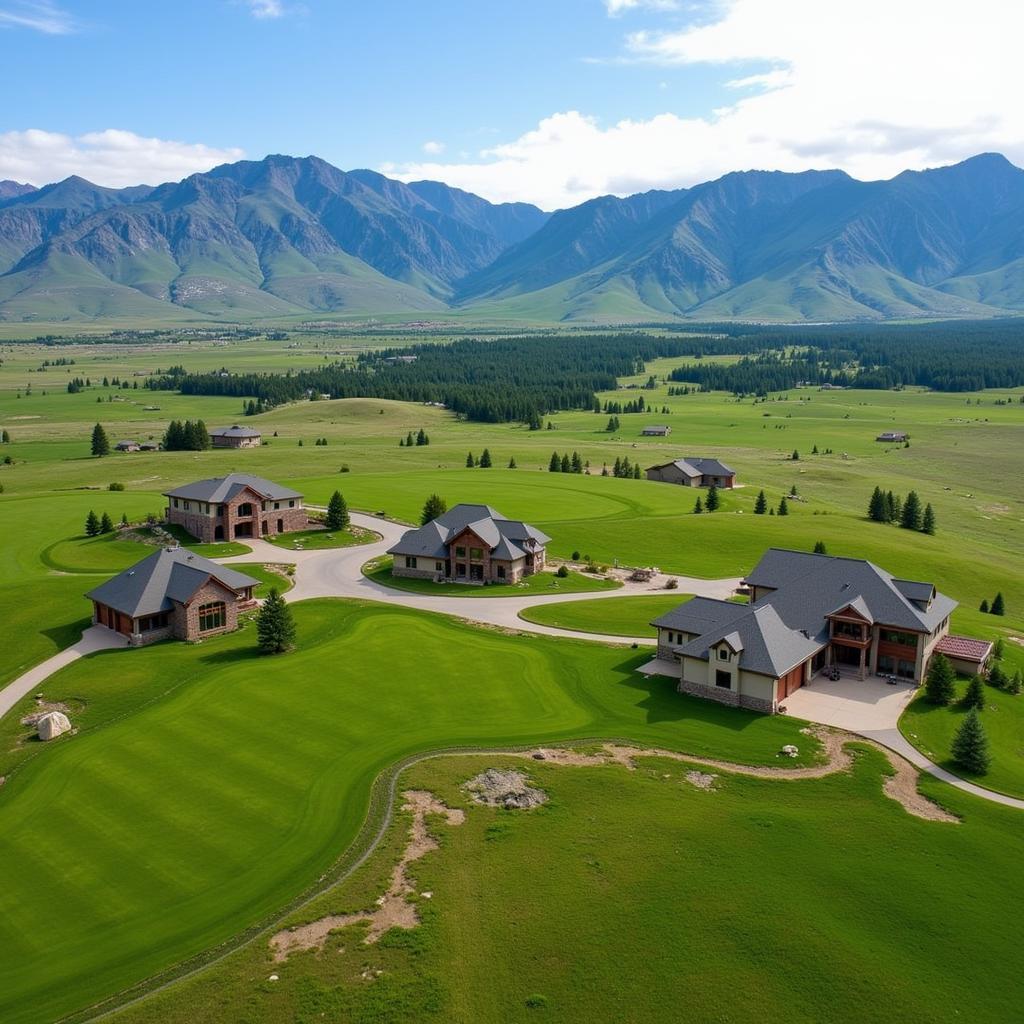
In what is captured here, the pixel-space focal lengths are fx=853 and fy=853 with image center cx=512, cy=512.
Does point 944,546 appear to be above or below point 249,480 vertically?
below

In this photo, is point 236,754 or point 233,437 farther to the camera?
point 233,437

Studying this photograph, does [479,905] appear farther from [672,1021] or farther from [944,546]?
[944,546]

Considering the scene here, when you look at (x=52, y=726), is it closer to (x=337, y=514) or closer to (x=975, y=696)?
(x=337, y=514)

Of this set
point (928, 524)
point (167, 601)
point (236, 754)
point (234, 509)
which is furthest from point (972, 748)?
point (234, 509)

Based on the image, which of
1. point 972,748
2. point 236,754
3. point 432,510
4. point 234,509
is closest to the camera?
point 972,748

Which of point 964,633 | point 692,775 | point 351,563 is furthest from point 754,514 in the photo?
Answer: point 692,775

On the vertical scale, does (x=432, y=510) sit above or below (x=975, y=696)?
above

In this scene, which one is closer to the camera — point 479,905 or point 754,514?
point 479,905

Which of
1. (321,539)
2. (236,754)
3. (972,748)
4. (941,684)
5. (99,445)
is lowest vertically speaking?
(236,754)
